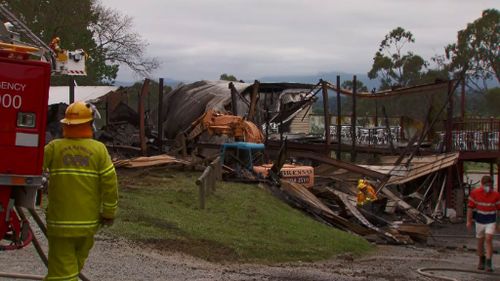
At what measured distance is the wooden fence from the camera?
50.8ft

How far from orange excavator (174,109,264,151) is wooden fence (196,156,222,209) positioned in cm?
240

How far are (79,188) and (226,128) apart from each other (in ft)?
57.1

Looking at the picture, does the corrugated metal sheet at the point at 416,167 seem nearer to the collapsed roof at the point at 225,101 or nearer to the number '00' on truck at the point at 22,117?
the collapsed roof at the point at 225,101

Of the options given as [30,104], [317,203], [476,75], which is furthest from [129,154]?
[476,75]

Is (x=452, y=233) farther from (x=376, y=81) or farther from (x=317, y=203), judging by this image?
(x=376, y=81)

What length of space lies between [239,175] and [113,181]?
49.7 feet

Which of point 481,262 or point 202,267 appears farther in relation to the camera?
point 481,262

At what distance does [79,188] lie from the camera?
6168 mm

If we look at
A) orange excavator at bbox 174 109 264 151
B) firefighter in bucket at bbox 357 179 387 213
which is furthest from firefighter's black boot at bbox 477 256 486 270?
orange excavator at bbox 174 109 264 151

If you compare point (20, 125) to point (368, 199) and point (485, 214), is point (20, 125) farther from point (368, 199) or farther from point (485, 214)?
point (368, 199)

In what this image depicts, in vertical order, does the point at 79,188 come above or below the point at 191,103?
below

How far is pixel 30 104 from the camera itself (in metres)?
6.29

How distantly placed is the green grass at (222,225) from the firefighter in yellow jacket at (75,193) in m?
5.27

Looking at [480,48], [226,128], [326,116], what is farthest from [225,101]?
[480,48]
